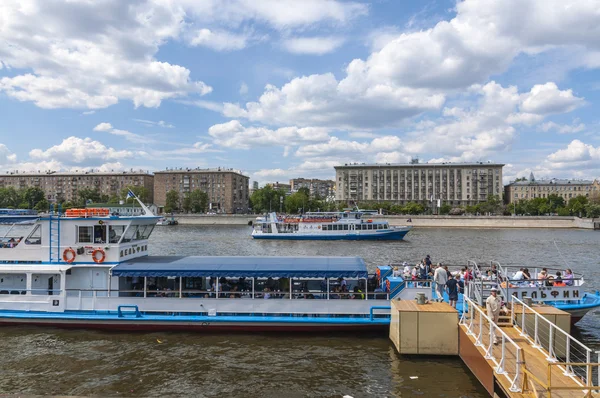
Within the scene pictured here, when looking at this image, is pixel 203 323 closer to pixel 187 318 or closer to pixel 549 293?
pixel 187 318

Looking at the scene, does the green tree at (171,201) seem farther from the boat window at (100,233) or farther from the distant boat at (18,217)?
the boat window at (100,233)

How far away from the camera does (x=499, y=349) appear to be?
545 inches

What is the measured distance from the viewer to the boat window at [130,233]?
21511mm

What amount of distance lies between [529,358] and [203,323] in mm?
12968

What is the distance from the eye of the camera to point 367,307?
1970cm

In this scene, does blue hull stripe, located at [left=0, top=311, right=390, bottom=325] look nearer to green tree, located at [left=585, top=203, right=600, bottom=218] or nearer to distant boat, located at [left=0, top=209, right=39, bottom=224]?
distant boat, located at [left=0, top=209, right=39, bottom=224]

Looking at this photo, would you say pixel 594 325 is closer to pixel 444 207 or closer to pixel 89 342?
pixel 89 342

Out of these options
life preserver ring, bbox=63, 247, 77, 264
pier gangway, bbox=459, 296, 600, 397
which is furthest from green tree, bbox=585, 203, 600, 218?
life preserver ring, bbox=63, 247, 77, 264

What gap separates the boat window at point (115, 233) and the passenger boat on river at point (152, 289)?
4 centimetres

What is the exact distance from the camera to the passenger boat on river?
19656 mm

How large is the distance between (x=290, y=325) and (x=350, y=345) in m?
2.82

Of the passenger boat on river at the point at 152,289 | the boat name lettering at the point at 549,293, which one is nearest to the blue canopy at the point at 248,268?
the passenger boat on river at the point at 152,289

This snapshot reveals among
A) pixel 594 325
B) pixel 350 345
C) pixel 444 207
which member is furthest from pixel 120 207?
pixel 444 207

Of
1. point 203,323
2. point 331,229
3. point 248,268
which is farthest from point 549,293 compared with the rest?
point 331,229
